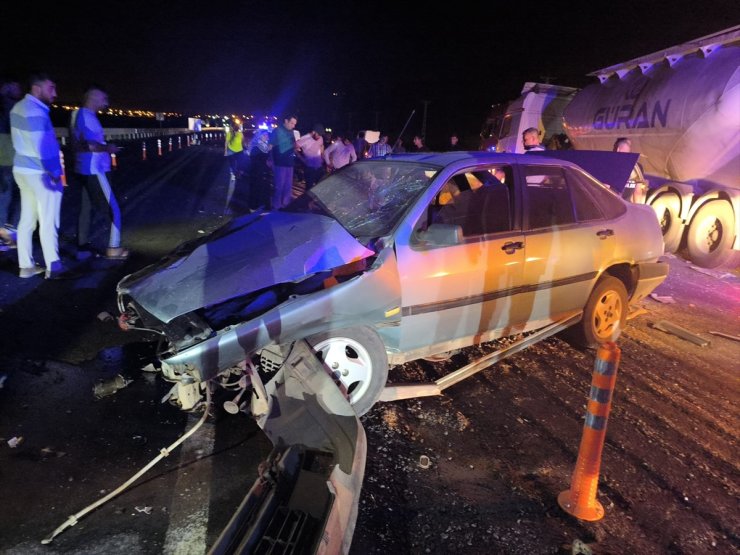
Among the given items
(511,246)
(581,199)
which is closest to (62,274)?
(511,246)

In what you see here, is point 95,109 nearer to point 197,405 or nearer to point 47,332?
point 47,332

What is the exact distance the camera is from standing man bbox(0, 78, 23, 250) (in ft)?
20.0

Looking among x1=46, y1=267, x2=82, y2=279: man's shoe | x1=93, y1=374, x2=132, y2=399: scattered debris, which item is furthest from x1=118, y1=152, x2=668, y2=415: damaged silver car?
x1=46, y1=267, x2=82, y2=279: man's shoe

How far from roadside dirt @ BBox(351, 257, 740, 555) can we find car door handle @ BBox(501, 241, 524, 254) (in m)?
1.10

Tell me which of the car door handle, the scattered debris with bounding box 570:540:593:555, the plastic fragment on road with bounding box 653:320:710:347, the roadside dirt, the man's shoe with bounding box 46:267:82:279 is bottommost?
the roadside dirt

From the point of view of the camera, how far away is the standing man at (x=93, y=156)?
18.8ft

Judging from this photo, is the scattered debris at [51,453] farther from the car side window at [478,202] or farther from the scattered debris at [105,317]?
the car side window at [478,202]

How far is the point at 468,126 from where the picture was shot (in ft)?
136

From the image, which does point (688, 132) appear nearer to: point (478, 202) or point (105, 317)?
point (478, 202)

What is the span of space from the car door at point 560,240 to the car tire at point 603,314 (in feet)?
0.51

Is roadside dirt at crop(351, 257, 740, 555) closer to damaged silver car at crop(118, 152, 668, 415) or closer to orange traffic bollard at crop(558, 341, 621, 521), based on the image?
orange traffic bollard at crop(558, 341, 621, 521)

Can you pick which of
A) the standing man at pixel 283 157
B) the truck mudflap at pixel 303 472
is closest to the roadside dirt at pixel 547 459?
the truck mudflap at pixel 303 472

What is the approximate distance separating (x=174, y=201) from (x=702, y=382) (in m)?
10.7

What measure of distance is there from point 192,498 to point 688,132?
9.13 meters
